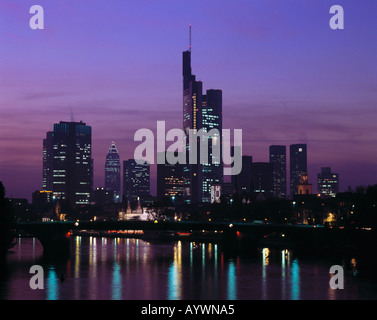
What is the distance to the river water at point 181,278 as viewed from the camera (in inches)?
3191

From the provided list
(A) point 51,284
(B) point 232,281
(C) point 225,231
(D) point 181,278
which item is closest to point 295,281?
(B) point 232,281

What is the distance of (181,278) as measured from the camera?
9775 centimetres

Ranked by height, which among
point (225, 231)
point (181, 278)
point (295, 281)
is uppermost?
point (225, 231)

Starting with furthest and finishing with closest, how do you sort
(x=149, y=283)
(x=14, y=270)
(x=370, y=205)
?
1. (x=370, y=205)
2. (x=14, y=270)
3. (x=149, y=283)

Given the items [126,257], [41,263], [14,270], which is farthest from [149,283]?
[126,257]

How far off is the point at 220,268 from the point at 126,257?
96.0ft

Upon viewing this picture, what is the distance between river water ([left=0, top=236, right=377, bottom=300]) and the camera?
8106 cm

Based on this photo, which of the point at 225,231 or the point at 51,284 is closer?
the point at 51,284

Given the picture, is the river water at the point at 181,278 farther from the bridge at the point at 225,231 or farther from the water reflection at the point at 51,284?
the bridge at the point at 225,231

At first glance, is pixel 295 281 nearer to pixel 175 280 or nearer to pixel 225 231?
pixel 175 280

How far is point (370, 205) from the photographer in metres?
131

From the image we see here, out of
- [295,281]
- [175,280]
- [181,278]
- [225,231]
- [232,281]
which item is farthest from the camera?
[225,231]

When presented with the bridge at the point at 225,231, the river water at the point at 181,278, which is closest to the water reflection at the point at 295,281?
the river water at the point at 181,278
